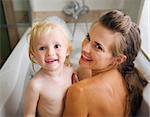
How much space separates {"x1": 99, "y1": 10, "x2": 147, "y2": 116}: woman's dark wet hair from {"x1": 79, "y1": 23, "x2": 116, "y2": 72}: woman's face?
0.8 inches

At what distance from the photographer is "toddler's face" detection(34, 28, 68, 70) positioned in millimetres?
971

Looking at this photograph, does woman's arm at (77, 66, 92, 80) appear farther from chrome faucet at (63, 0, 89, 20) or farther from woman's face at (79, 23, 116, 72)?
chrome faucet at (63, 0, 89, 20)

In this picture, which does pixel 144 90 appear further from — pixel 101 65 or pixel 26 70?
pixel 26 70

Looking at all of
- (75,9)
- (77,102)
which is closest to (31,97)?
(77,102)

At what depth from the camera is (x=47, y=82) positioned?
1055mm

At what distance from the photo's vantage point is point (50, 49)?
0.97 metres

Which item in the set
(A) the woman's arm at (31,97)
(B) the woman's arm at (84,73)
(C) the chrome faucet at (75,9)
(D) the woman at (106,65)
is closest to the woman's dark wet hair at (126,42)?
(D) the woman at (106,65)

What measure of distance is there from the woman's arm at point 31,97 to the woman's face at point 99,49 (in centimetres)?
23

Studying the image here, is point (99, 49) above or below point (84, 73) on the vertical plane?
above

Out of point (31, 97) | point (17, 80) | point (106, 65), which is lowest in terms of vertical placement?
point (17, 80)

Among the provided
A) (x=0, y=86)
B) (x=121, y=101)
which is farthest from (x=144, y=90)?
(x=0, y=86)

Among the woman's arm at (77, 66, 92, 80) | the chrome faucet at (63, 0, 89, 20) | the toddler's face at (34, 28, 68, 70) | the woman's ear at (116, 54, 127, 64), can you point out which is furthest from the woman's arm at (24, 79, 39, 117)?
the chrome faucet at (63, 0, 89, 20)

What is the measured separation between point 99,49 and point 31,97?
0.36 metres

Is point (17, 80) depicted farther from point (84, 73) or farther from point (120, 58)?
point (120, 58)
